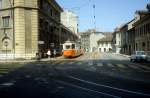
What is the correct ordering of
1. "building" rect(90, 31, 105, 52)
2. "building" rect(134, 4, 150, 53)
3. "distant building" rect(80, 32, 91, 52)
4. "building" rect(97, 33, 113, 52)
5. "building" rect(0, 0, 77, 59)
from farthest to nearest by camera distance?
→ "distant building" rect(80, 32, 91, 52) < "building" rect(90, 31, 105, 52) < "building" rect(97, 33, 113, 52) < "building" rect(134, 4, 150, 53) < "building" rect(0, 0, 77, 59)

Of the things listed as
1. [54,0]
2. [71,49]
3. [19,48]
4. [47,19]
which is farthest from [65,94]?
[54,0]

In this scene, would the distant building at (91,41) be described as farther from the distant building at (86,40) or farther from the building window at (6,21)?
the building window at (6,21)

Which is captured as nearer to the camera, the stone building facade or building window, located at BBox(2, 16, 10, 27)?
building window, located at BBox(2, 16, 10, 27)

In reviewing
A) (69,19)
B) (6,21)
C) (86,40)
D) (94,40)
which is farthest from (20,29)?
(86,40)

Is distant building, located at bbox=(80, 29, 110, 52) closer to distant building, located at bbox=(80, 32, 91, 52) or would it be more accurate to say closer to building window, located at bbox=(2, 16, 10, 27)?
distant building, located at bbox=(80, 32, 91, 52)

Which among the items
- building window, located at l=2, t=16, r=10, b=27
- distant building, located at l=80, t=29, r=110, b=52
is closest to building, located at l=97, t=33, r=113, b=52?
distant building, located at l=80, t=29, r=110, b=52

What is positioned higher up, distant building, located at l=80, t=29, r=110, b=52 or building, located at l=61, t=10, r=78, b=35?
building, located at l=61, t=10, r=78, b=35

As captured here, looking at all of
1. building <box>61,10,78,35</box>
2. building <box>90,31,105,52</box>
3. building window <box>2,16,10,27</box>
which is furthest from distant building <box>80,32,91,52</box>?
building window <box>2,16,10,27</box>

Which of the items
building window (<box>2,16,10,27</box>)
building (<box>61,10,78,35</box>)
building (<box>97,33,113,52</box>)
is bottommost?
building (<box>97,33,113,52</box>)

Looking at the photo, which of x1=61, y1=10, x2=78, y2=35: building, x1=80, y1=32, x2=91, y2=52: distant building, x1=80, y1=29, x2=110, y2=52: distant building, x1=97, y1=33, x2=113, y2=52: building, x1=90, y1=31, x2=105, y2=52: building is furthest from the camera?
x1=80, y1=32, x2=91, y2=52: distant building

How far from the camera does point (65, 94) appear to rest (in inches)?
483

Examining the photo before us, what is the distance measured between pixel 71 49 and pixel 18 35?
1056 cm

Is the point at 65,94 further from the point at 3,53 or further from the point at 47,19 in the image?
the point at 47,19

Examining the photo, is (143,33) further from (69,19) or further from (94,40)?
(94,40)
